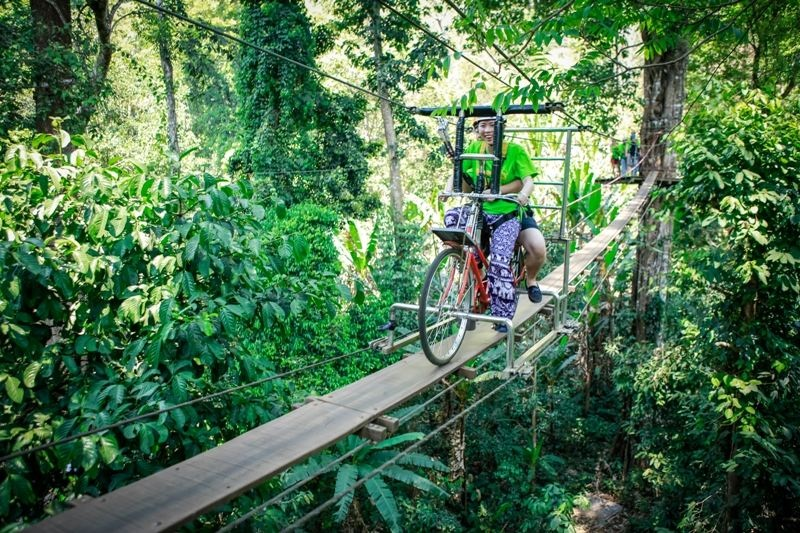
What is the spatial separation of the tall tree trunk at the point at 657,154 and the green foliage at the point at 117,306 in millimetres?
5957

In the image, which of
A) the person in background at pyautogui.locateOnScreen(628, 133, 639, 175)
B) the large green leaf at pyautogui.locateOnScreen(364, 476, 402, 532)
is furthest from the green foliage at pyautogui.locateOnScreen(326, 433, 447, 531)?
the person in background at pyautogui.locateOnScreen(628, 133, 639, 175)

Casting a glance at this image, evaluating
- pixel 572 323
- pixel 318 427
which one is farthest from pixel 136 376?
pixel 572 323

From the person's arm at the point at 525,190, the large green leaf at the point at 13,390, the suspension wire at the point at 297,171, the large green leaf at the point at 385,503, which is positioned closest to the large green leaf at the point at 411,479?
the large green leaf at the point at 385,503

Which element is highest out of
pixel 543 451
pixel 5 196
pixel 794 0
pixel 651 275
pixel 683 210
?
pixel 794 0

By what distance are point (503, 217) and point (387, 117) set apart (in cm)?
816

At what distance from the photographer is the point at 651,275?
8766mm

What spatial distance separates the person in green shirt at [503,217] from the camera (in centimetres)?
373

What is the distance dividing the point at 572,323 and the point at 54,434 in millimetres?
3615

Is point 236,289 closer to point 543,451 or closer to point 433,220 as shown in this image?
point 433,220

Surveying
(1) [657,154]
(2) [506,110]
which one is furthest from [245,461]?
(1) [657,154]

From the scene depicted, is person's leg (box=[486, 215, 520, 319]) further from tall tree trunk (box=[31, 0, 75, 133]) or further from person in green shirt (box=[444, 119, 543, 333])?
tall tree trunk (box=[31, 0, 75, 133])

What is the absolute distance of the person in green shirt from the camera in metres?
3.73

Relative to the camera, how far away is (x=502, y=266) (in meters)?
3.73

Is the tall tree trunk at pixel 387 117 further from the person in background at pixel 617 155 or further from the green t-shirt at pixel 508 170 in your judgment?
the green t-shirt at pixel 508 170
